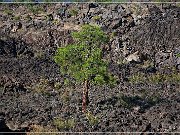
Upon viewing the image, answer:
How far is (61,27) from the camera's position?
53.0m

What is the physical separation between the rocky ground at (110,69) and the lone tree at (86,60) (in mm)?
1953

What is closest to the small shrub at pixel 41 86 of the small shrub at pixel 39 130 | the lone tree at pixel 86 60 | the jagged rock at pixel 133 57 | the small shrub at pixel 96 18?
the lone tree at pixel 86 60

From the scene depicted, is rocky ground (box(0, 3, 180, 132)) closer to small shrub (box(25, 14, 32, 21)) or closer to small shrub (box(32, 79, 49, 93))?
small shrub (box(32, 79, 49, 93))

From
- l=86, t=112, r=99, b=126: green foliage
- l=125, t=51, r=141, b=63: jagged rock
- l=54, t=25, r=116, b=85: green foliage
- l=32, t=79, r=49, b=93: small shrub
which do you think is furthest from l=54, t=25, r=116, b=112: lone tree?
l=125, t=51, r=141, b=63: jagged rock

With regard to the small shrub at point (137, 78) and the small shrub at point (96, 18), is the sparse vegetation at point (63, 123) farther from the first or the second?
the small shrub at point (96, 18)

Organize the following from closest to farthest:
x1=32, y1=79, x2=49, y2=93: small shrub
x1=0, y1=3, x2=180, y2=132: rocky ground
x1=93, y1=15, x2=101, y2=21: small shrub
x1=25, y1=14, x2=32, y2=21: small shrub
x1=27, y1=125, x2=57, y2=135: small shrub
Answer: x1=27, y1=125, x2=57, y2=135: small shrub, x1=0, y1=3, x2=180, y2=132: rocky ground, x1=32, y1=79, x2=49, y2=93: small shrub, x1=93, y1=15, x2=101, y2=21: small shrub, x1=25, y1=14, x2=32, y2=21: small shrub

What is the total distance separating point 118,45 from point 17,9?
15594 millimetres

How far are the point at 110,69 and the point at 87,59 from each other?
12.7 metres

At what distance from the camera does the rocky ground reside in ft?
99.8

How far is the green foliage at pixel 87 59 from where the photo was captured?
31.6 m

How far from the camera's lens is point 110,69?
44.4m

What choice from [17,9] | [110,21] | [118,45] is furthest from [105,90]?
[17,9]

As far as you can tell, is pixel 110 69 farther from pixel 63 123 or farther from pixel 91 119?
pixel 63 123

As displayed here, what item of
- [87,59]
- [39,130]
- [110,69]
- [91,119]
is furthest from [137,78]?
[39,130]
